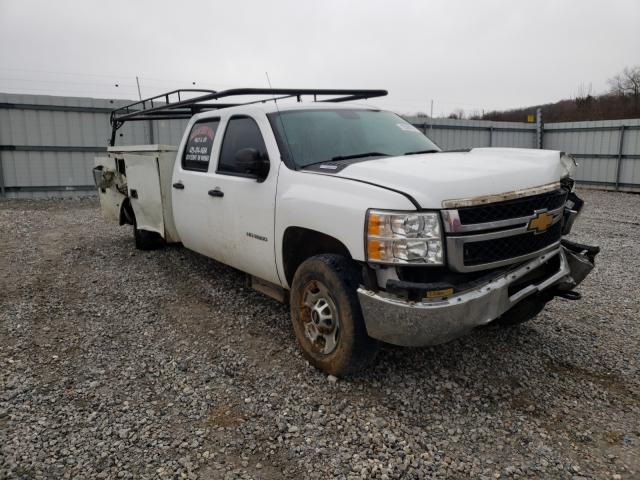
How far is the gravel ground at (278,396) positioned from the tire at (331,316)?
193mm

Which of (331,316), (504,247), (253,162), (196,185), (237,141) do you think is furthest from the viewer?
(196,185)

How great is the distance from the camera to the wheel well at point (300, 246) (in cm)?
361

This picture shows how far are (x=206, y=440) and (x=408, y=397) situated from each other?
1308 mm

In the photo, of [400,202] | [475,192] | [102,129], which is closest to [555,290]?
[475,192]

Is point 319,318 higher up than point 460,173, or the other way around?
point 460,173

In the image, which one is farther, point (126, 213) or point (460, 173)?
point (126, 213)

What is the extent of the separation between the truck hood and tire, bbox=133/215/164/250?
4546 mm

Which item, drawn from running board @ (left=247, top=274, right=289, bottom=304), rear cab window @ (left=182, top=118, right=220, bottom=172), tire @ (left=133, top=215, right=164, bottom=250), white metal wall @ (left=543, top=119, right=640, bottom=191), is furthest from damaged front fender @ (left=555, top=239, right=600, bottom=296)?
white metal wall @ (left=543, top=119, right=640, bottom=191)

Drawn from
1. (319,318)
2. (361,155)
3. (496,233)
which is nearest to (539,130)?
(361,155)

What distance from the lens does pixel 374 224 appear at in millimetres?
2955

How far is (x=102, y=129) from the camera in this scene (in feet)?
45.4

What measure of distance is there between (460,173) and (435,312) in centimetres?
89

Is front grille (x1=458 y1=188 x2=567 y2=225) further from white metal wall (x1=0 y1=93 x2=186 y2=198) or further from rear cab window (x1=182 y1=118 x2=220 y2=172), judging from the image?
white metal wall (x1=0 y1=93 x2=186 y2=198)

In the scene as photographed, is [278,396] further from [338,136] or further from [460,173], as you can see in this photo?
[338,136]
